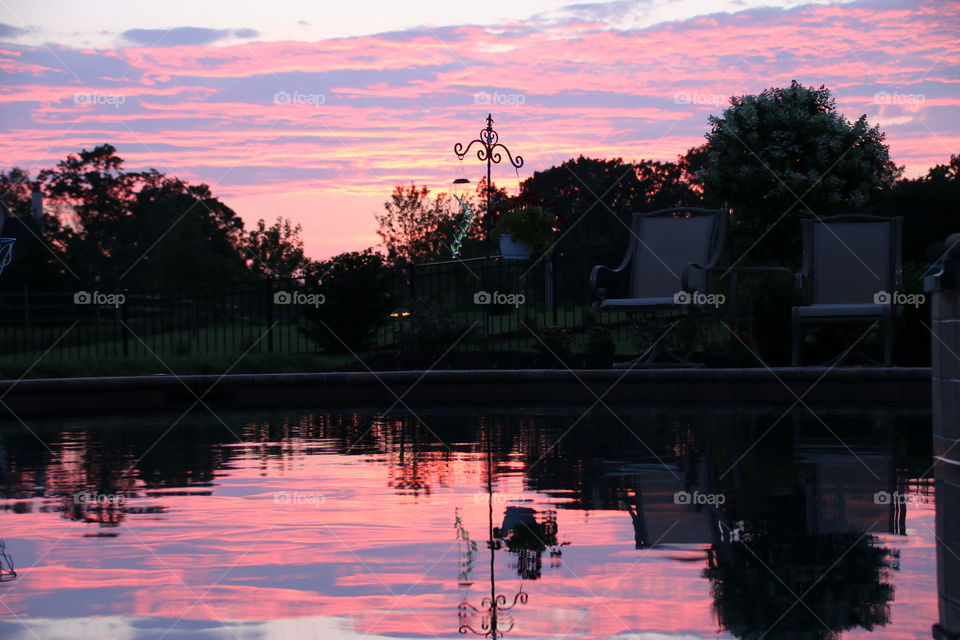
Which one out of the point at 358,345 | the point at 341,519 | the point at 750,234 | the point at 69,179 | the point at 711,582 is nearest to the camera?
the point at 711,582

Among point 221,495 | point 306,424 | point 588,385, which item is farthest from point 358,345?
point 221,495

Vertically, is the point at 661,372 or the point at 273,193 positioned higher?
the point at 273,193

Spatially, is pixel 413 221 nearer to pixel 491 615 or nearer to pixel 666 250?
pixel 666 250

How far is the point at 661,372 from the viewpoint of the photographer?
400 inches

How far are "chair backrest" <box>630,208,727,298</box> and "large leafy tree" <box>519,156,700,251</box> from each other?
93.4ft

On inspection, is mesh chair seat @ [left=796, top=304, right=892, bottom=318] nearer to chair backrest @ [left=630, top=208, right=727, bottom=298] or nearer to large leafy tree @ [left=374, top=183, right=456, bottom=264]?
chair backrest @ [left=630, top=208, right=727, bottom=298]

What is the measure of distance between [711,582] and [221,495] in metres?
2.52

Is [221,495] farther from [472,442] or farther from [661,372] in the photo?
[661,372]

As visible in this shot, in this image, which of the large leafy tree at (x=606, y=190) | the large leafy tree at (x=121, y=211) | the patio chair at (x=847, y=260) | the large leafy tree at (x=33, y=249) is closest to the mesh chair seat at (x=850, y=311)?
the patio chair at (x=847, y=260)

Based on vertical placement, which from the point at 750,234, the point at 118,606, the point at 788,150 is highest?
the point at 788,150

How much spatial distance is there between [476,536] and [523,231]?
12532 millimetres

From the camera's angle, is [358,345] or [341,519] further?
[358,345]

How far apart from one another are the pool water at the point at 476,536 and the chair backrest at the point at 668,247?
4483mm

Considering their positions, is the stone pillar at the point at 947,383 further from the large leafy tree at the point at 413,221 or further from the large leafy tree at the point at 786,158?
the large leafy tree at the point at 413,221
